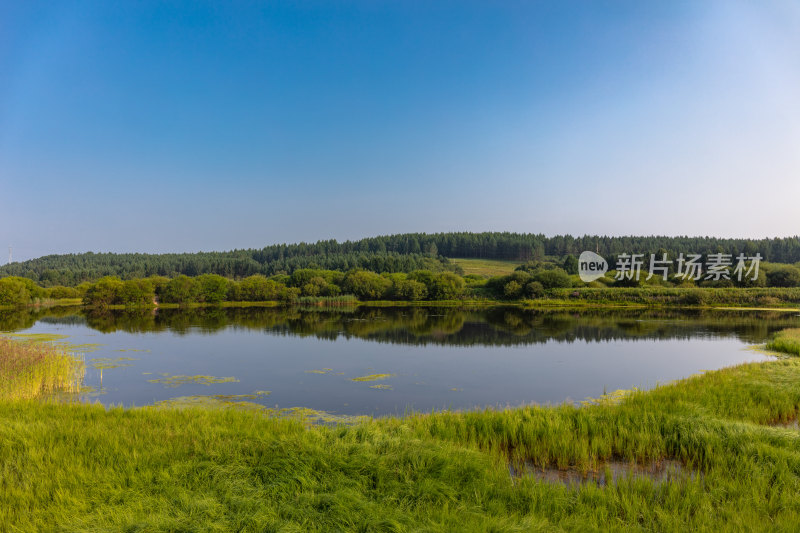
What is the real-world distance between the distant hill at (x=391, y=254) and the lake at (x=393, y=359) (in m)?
62.7

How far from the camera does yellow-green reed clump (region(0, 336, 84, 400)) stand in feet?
42.3

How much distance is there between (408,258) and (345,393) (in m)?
88.9

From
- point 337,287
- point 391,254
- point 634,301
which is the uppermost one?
point 391,254

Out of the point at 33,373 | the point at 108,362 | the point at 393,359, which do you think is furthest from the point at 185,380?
the point at 393,359

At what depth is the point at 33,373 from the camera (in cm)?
1381

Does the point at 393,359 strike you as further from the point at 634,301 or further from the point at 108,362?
the point at 634,301

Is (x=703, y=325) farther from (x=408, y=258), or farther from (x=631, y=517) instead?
(x=408, y=258)

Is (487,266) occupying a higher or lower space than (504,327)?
higher

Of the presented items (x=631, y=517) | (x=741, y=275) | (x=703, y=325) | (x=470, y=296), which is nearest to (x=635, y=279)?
(x=741, y=275)

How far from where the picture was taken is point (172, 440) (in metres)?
7.48

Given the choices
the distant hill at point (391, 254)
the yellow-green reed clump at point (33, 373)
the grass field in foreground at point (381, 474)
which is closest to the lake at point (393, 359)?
the yellow-green reed clump at point (33, 373)

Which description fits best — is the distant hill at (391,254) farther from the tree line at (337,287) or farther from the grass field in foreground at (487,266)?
the tree line at (337,287)

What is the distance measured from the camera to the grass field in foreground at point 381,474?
16.6 feet

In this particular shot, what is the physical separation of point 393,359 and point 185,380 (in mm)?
8536
